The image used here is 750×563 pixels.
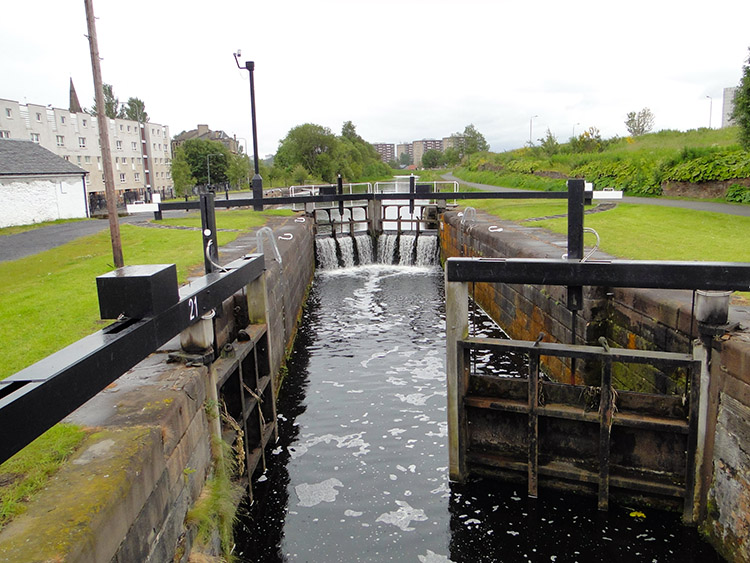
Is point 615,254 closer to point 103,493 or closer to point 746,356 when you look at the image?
point 746,356

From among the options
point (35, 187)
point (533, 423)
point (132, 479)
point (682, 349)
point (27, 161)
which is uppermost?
point (27, 161)

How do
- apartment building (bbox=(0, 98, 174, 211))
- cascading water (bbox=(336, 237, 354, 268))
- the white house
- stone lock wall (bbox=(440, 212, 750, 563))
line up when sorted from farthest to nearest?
apartment building (bbox=(0, 98, 174, 211)) < the white house < cascading water (bbox=(336, 237, 354, 268)) < stone lock wall (bbox=(440, 212, 750, 563))

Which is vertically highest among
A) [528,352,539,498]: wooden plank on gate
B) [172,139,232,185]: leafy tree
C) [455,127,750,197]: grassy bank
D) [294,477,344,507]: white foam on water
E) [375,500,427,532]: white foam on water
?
[172,139,232,185]: leafy tree

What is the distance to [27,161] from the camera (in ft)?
90.0

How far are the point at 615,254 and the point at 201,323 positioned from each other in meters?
7.59

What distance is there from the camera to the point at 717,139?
1088 inches

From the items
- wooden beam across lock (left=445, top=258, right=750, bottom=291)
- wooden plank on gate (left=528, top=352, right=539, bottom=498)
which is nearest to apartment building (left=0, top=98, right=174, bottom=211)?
wooden beam across lock (left=445, top=258, right=750, bottom=291)

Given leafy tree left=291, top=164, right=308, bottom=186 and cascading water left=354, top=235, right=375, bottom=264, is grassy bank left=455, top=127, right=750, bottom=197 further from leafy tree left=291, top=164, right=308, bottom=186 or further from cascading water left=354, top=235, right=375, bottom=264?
leafy tree left=291, top=164, right=308, bottom=186

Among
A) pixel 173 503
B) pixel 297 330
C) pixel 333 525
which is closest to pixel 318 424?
pixel 333 525

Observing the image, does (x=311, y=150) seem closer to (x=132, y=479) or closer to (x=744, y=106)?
(x=744, y=106)

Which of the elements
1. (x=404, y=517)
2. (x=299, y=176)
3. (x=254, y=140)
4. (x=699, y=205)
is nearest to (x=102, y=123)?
(x=254, y=140)

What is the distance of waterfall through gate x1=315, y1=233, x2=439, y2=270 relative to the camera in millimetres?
21938

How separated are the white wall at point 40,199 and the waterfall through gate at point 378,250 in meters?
13.8

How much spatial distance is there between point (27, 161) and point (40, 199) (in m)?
2.66
